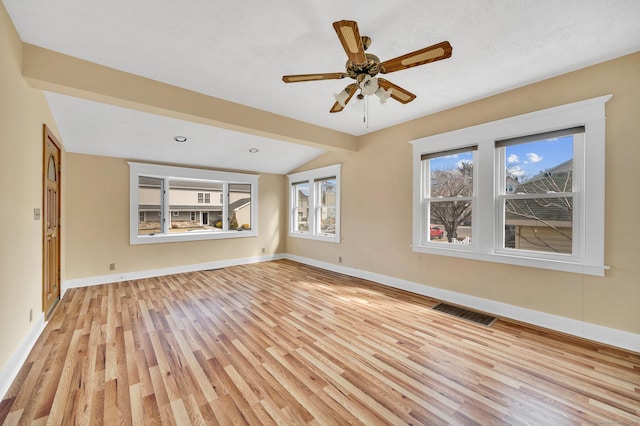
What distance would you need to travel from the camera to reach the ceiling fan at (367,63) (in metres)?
1.58

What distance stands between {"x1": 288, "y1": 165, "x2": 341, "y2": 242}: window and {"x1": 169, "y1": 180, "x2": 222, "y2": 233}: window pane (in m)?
1.79

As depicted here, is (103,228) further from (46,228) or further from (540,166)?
(540,166)

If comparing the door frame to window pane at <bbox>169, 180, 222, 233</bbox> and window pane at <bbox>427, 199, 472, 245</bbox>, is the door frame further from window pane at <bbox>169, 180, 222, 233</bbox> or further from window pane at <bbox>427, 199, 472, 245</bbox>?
window pane at <bbox>427, 199, 472, 245</bbox>

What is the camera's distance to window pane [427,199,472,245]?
3.56m

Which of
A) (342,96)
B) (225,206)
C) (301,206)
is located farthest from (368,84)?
(225,206)

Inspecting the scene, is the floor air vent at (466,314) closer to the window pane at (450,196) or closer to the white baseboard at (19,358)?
the window pane at (450,196)

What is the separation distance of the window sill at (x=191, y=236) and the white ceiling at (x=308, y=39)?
2304 millimetres

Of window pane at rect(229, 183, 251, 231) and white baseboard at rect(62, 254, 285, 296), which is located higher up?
window pane at rect(229, 183, 251, 231)

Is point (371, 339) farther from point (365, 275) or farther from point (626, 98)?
point (626, 98)

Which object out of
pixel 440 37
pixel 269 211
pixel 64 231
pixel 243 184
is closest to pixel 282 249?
pixel 269 211

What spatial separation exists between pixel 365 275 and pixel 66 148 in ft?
17.4

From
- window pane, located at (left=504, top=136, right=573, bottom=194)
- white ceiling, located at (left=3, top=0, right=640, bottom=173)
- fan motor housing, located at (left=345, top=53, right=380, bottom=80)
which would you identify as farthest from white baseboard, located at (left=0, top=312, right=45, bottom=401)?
window pane, located at (left=504, top=136, right=573, bottom=194)

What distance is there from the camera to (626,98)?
2436 millimetres

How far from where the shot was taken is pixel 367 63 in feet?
6.45
